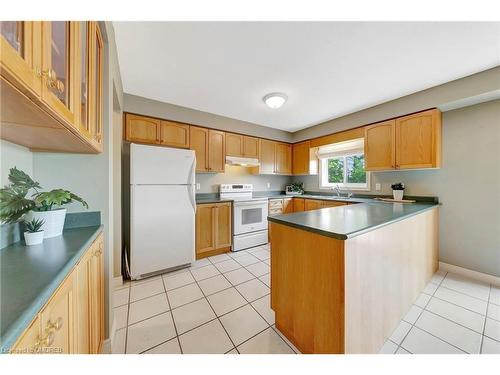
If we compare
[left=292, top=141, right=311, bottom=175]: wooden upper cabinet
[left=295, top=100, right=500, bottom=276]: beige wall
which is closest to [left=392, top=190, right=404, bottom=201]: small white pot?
[left=295, top=100, right=500, bottom=276]: beige wall

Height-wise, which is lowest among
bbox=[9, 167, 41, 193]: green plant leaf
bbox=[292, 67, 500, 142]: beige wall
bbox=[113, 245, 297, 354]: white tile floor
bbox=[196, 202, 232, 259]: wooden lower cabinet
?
bbox=[113, 245, 297, 354]: white tile floor

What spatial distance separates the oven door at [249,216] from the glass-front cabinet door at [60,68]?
2.56m

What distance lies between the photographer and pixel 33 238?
976mm

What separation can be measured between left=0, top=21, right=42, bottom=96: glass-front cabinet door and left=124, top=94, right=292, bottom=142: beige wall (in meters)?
2.23

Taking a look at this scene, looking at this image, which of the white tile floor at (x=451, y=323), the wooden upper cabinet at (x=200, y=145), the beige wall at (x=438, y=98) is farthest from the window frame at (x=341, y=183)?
the wooden upper cabinet at (x=200, y=145)

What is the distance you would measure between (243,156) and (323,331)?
2964 mm

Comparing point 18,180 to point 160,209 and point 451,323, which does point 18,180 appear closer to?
point 160,209

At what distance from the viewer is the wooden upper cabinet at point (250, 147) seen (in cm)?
369

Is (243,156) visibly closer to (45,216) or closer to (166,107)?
(166,107)

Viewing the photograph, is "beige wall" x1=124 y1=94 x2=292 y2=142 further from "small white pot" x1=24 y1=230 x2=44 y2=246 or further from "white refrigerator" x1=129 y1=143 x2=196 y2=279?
"small white pot" x1=24 y1=230 x2=44 y2=246

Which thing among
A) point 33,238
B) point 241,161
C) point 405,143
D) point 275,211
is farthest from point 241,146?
point 33,238

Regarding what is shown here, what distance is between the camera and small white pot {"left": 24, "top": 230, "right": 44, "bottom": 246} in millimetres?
963

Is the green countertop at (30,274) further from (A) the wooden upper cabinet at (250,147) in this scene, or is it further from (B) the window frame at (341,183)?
(B) the window frame at (341,183)
